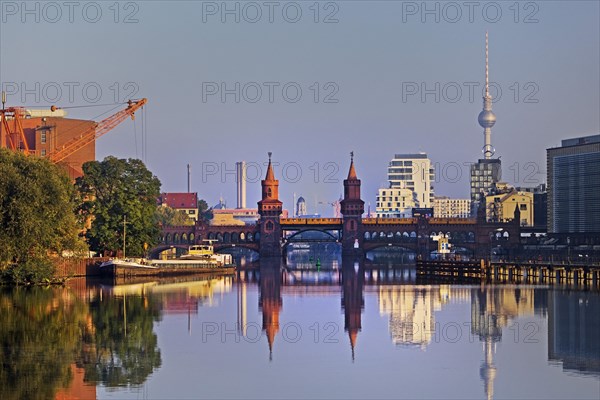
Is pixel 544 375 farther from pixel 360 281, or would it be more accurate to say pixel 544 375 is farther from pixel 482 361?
pixel 360 281

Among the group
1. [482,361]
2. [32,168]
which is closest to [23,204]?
[32,168]

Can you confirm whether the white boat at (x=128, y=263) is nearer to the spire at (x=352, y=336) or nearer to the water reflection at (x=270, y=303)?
the water reflection at (x=270, y=303)

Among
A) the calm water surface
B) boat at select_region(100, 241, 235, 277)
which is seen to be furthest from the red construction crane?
the calm water surface

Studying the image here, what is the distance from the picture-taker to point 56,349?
204 feet

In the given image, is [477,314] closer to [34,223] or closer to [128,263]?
[34,223]

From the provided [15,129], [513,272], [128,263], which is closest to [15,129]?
[15,129]

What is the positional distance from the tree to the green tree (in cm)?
3039

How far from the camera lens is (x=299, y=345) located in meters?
66.8

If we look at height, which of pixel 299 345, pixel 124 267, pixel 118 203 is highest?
pixel 118 203

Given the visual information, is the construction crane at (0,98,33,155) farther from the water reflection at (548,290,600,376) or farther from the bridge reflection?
the water reflection at (548,290,600,376)

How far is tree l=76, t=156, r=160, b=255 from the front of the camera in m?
146

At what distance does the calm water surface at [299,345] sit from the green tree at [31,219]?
401 cm

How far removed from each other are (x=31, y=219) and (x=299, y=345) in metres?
44.3

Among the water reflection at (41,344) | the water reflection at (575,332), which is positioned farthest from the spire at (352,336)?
the water reflection at (41,344)
